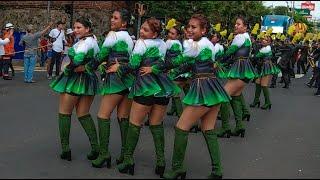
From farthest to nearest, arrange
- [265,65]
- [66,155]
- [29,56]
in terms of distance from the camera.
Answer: [29,56], [265,65], [66,155]

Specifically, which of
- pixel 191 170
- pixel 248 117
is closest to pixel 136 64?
pixel 191 170

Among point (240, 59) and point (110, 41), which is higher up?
point (110, 41)

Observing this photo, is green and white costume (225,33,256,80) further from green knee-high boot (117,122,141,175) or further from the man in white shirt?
the man in white shirt

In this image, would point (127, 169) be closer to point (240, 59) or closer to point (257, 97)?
point (240, 59)

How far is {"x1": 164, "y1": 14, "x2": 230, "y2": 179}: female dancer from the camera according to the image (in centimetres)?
596

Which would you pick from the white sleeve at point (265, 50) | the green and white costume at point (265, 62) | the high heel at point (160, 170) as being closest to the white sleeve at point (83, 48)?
the high heel at point (160, 170)

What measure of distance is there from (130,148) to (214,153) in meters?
0.95

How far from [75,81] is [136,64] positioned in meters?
0.87

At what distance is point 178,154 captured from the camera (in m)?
6.03

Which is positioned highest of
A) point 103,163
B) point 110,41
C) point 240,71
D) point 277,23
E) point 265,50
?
point 110,41

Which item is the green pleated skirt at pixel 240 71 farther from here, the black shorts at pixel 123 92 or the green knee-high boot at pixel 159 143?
the green knee-high boot at pixel 159 143

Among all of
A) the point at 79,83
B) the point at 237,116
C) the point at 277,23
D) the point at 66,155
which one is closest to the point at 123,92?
the point at 79,83

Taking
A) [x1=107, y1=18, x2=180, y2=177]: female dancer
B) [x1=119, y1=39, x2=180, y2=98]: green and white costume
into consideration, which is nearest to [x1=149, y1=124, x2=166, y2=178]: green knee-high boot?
[x1=107, y1=18, x2=180, y2=177]: female dancer

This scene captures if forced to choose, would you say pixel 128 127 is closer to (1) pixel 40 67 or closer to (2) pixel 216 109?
(2) pixel 216 109
